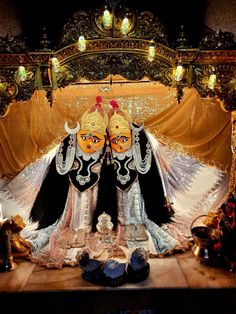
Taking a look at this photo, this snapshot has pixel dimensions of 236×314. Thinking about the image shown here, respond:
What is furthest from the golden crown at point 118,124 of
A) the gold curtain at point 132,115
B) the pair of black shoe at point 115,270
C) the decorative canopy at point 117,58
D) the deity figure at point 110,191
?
the pair of black shoe at point 115,270

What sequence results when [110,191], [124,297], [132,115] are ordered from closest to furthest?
[124,297] < [110,191] < [132,115]

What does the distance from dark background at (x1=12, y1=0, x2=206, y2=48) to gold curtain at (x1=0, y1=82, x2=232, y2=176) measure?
4.55 ft

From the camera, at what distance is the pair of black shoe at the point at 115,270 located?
2879mm

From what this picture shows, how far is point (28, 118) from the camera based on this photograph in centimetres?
482

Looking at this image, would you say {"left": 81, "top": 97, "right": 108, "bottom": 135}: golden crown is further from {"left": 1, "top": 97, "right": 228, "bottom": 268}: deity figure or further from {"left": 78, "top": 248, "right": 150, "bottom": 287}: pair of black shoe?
{"left": 78, "top": 248, "right": 150, "bottom": 287}: pair of black shoe

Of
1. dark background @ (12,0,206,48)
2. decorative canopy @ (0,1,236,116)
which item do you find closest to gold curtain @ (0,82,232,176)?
decorative canopy @ (0,1,236,116)

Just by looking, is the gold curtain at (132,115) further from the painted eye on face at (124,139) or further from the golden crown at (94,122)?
the painted eye on face at (124,139)

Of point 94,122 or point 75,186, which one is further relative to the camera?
point 94,122

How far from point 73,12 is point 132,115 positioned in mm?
2005

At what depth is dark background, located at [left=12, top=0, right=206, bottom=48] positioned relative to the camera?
3.23 meters

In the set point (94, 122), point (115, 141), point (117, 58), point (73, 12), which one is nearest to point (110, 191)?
point (115, 141)

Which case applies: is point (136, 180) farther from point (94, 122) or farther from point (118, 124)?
point (94, 122)

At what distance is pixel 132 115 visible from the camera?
4.98 meters

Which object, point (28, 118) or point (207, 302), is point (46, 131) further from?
point (207, 302)
